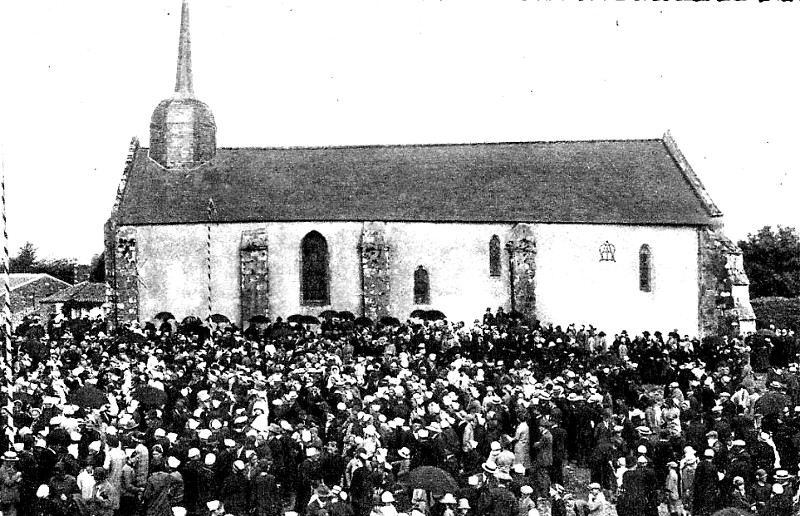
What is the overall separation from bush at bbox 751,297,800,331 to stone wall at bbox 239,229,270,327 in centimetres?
2399

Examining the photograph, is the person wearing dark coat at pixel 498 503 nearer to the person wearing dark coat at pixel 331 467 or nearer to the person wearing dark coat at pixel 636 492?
the person wearing dark coat at pixel 636 492

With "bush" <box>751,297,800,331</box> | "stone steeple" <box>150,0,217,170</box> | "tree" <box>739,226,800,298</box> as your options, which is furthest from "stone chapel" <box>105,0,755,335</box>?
"tree" <box>739,226,800,298</box>

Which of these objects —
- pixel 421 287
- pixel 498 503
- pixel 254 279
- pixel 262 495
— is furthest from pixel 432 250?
pixel 498 503

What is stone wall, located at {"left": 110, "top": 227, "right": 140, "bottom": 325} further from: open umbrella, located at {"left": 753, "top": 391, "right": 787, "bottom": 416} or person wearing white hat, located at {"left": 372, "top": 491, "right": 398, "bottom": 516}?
person wearing white hat, located at {"left": 372, "top": 491, "right": 398, "bottom": 516}

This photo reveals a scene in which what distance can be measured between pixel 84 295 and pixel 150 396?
126 ft

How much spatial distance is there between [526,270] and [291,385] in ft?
67.2

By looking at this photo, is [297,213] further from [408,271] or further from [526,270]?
[526,270]

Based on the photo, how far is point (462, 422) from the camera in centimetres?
1870

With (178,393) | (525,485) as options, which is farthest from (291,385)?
(525,485)

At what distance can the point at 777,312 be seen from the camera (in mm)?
47281

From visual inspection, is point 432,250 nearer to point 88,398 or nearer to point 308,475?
point 88,398

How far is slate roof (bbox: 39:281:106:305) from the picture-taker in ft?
182

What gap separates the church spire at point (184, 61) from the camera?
147 feet

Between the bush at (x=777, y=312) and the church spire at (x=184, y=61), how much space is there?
29.5m
